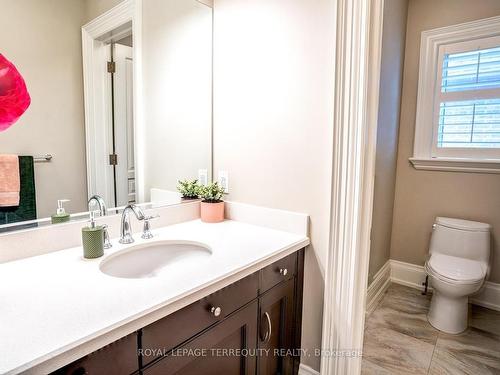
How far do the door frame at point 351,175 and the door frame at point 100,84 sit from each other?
0.92 metres

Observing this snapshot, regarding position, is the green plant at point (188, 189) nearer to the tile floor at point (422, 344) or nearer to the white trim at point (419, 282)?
the tile floor at point (422, 344)

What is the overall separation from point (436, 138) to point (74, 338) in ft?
9.06

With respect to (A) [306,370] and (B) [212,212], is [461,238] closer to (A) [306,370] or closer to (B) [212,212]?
(A) [306,370]

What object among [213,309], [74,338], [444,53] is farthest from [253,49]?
[444,53]

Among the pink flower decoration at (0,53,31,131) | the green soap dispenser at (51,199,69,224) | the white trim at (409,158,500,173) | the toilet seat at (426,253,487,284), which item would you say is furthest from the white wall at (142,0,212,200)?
the white trim at (409,158,500,173)

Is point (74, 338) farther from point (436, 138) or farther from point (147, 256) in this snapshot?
point (436, 138)

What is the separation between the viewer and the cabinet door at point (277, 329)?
1.25 m

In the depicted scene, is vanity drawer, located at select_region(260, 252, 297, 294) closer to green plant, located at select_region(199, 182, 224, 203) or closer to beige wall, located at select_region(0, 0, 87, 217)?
green plant, located at select_region(199, 182, 224, 203)

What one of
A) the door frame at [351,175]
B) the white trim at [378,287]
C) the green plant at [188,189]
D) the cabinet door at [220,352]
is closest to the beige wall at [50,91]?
the green plant at [188,189]

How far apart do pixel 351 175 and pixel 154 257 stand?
912mm

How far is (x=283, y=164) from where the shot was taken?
1.50m

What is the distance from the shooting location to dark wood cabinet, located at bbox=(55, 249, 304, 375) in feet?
2.53

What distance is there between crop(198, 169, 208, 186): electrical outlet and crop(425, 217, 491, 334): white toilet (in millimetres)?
1675

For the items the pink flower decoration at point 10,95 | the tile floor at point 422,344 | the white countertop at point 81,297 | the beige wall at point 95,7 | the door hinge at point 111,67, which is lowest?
the tile floor at point 422,344
